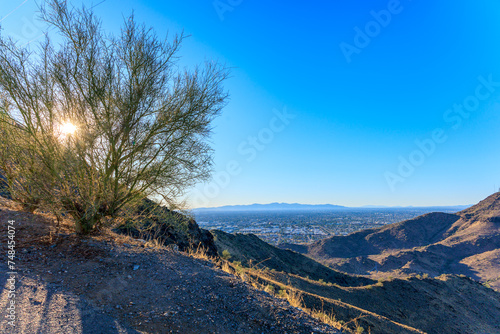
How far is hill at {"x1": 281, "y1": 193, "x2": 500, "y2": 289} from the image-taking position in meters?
46.0

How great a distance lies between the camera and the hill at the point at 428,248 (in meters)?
46.0

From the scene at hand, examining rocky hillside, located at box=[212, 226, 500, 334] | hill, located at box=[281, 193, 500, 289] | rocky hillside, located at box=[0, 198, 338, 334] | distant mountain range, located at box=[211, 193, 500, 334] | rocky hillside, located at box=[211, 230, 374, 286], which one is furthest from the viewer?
hill, located at box=[281, 193, 500, 289]

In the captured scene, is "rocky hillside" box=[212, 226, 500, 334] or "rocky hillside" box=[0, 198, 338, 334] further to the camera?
"rocky hillside" box=[212, 226, 500, 334]

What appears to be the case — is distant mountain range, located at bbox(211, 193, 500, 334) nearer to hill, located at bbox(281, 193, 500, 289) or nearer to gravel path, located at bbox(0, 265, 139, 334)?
hill, located at bbox(281, 193, 500, 289)

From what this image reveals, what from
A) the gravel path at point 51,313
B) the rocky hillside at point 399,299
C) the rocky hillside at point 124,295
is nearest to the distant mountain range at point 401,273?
the rocky hillside at point 399,299

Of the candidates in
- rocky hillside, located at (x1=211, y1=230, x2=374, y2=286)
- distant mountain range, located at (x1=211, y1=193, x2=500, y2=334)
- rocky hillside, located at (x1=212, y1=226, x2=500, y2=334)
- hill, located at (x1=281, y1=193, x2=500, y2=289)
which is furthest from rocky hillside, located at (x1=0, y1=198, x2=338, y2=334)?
hill, located at (x1=281, y1=193, x2=500, y2=289)

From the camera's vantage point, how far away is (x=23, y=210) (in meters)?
7.89

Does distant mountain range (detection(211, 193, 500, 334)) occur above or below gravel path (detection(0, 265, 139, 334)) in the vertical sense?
below

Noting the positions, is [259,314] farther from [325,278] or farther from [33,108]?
[325,278]

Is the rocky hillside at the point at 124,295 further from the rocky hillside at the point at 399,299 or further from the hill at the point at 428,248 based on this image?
the hill at the point at 428,248

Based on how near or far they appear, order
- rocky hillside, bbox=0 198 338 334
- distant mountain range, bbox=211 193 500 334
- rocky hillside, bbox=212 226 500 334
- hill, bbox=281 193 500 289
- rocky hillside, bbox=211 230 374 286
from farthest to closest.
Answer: hill, bbox=281 193 500 289 → rocky hillside, bbox=211 230 374 286 → distant mountain range, bbox=211 193 500 334 → rocky hillside, bbox=212 226 500 334 → rocky hillside, bbox=0 198 338 334

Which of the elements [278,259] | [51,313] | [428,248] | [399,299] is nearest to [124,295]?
[51,313]

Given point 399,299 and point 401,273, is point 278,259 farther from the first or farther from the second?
point 401,273

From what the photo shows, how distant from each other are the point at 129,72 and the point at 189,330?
5.90 metres
